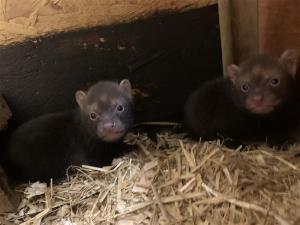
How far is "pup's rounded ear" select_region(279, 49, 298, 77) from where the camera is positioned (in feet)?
12.2

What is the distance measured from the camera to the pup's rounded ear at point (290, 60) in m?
3.71

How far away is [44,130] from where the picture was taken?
404 centimetres

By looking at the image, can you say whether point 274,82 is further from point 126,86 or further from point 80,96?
point 80,96

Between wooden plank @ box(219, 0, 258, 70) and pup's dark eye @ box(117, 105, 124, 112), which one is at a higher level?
wooden plank @ box(219, 0, 258, 70)

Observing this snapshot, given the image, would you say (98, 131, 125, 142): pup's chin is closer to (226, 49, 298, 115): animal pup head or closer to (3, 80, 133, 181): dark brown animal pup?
(3, 80, 133, 181): dark brown animal pup

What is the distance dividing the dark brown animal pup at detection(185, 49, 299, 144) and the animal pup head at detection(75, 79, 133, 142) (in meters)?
0.57

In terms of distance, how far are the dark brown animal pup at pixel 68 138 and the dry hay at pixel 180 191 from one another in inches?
6.9

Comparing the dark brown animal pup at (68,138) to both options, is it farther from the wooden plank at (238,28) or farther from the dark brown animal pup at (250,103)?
the wooden plank at (238,28)

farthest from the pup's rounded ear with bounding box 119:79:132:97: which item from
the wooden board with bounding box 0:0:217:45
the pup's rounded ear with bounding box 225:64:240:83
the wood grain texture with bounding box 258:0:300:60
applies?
the wood grain texture with bounding box 258:0:300:60

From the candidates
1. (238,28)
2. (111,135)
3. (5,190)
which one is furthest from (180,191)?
(238,28)

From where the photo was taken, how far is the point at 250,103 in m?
3.75

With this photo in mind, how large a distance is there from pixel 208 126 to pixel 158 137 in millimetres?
478

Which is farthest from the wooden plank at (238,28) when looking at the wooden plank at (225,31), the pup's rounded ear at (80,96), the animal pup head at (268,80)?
the pup's rounded ear at (80,96)

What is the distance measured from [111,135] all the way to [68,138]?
1.38 feet
